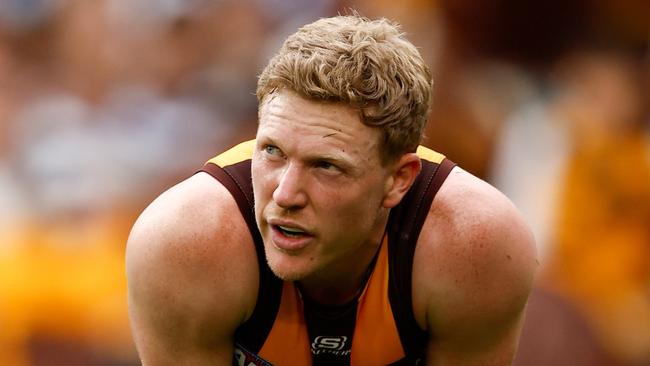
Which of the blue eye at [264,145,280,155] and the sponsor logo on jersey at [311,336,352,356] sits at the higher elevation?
the blue eye at [264,145,280,155]

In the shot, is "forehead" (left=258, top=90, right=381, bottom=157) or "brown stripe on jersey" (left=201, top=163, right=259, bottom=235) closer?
"forehead" (left=258, top=90, right=381, bottom=157)

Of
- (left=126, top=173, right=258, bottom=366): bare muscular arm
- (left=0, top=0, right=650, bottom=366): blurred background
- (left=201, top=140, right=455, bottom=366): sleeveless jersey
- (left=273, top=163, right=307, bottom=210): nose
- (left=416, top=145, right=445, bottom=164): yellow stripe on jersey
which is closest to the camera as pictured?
(left=273, top=163, right=307, bottom=210): nose

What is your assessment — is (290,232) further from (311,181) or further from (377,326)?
(377,326)

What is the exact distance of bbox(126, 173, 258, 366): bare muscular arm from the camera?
2408 mm

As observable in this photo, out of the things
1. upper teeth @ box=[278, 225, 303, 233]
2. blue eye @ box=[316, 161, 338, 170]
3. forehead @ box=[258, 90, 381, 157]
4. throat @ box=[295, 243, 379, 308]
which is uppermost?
forehead @ box=[258, 90, 381, 157]

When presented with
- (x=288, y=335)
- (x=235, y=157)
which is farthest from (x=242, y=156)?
(x=288, y=335)

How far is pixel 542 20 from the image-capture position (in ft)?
13.5

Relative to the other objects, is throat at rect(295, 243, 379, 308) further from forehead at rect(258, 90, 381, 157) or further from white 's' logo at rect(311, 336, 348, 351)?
forehead at rect(258, 90, 381, 157)

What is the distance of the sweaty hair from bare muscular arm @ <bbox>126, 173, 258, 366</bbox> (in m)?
0.28

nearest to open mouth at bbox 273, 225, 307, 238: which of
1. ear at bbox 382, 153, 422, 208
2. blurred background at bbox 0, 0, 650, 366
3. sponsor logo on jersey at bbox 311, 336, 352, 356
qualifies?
ear at bbox 382, 153, 422, 208

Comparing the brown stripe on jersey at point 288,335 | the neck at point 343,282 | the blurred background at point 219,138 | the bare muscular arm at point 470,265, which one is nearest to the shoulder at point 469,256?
the bare muscular arm at point 470,265

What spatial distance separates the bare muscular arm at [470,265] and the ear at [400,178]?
85 mm

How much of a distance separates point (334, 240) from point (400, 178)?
0.22 metres

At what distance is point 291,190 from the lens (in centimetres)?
226
